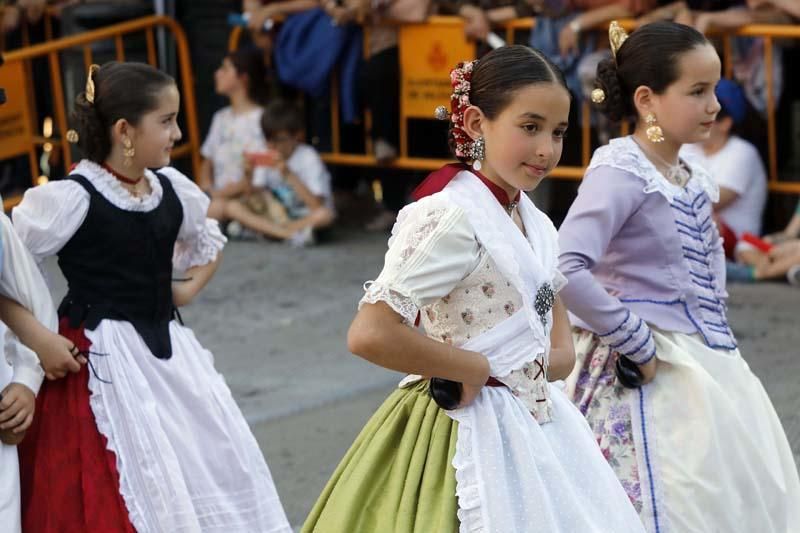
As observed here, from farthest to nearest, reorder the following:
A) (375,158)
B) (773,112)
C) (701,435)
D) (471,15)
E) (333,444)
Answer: (375,158)
(471,15)
(773,112)
(333,444)
(701,435)

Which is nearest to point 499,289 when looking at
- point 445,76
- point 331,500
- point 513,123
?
point 513,123

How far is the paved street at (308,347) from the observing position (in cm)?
612

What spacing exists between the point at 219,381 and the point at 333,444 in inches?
58.2

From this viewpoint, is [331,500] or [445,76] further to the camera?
[445,76]

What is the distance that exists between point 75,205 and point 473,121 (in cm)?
153

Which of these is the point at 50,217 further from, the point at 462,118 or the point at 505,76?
the point at 505,76

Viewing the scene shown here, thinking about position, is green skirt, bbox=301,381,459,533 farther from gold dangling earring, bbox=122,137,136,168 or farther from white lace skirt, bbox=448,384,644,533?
gold dangling earring, bbox=122,137,136,168

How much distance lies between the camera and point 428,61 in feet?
31.4

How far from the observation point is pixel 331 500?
3.33m

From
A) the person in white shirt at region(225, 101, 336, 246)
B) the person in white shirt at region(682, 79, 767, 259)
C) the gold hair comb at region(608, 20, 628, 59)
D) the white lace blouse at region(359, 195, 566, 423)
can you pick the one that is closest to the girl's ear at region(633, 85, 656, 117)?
the gold hair comb at region(608, 20, 628, 59)

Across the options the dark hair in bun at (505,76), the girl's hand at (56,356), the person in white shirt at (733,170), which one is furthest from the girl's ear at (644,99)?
the person in white shirt at (733,170)

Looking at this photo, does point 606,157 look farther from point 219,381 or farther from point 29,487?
point 29,487

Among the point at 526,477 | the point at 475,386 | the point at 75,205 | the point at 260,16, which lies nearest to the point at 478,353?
the point at 475,386

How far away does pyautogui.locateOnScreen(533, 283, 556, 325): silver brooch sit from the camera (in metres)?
3.41
